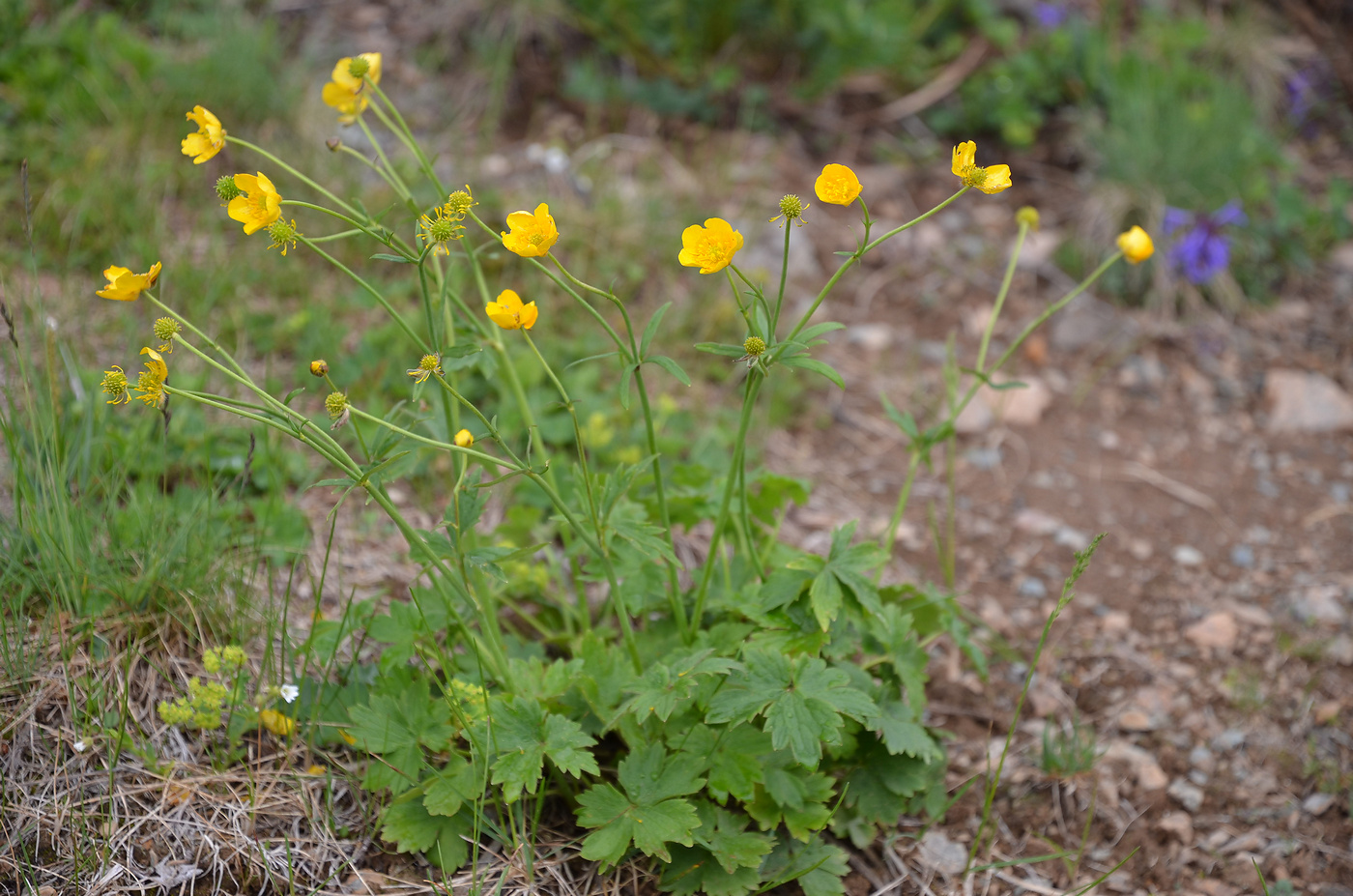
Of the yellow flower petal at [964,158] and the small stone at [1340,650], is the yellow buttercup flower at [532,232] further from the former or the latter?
the small stone at [1340,650]

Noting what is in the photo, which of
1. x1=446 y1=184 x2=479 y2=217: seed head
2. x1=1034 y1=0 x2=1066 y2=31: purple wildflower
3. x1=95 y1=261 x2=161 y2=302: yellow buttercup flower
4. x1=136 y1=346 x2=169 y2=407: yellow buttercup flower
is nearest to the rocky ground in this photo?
Answer: x1=1034 y1=0 x2=1066 y2=31: purple wildflower

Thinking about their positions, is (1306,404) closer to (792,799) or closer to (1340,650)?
(1340,650)

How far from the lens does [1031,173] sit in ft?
12.9

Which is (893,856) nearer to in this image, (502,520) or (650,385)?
(502,520)

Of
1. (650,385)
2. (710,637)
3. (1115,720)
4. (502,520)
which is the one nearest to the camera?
(710,637)

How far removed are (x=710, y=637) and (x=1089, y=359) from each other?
2229 millimetres

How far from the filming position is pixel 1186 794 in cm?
197

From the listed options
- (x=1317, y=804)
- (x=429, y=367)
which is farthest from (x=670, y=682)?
(x=1317, y=804)

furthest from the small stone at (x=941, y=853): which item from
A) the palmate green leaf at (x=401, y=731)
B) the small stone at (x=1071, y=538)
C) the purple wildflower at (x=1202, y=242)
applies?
the purple wildflower at (x=1202, y=242)

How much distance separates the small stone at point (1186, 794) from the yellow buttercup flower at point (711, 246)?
4.88 ft

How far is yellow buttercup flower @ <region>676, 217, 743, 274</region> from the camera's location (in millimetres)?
1329

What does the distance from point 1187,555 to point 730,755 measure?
1.70 meters

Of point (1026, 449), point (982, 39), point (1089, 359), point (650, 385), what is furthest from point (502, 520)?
point (982, 39)

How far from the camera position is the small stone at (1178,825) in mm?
1889
